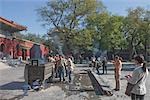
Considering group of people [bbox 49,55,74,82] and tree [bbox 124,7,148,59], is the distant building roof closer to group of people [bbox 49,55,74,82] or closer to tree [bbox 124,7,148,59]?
tree [bbox 124,7,148,59]

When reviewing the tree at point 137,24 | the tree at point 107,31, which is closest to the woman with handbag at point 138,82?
the tree at point 137,24

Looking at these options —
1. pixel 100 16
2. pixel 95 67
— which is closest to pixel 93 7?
pixel 100 16

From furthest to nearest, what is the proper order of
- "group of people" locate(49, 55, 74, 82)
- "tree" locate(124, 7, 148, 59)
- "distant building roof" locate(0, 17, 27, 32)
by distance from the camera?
"tree" locate(124, 7, 148, 59) → "distant building roof" locate(0, 17, 27, 32) → "group of people" locate(49, 55, 74, 82)

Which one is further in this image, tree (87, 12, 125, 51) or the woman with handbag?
tree (87, 12, 125, 51)

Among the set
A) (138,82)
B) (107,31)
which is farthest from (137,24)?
(138,82)

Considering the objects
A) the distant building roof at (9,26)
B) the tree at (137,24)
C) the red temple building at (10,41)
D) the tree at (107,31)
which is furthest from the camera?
the tree at (107,31)

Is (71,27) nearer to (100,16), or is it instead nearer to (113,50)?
(100,16)

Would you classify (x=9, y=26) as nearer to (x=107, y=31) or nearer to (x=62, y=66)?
(x=107, y=31)

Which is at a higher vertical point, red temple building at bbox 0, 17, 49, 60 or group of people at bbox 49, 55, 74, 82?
red temple building at bbox 0, 17, 49, 60

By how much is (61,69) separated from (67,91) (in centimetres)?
455

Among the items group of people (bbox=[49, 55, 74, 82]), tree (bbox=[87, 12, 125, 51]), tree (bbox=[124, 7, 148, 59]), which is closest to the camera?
group of people (bbox=[49, 55, 74, 82])

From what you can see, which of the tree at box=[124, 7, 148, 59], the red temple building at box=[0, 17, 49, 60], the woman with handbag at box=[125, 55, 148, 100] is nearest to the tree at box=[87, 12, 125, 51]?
the tree at box=[124, 7, 148, 59]

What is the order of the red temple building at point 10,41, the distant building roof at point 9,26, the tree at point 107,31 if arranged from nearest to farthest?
the red temple building at point 10,41, the distant building roof at point 9,26, the tree at point 107,31

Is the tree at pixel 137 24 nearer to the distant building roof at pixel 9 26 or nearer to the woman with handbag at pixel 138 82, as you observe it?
the distant building roof at pixel 9 26
